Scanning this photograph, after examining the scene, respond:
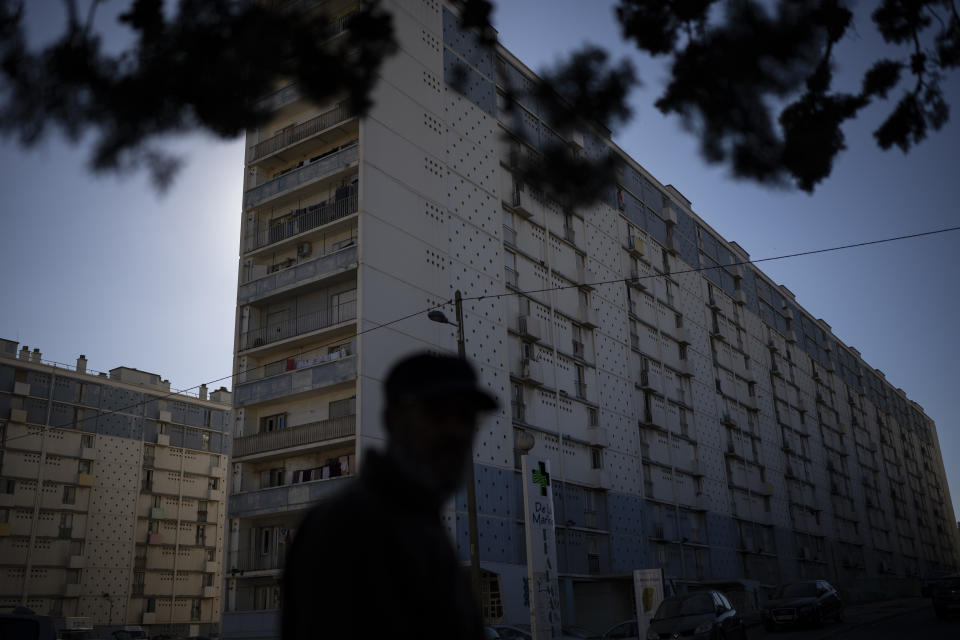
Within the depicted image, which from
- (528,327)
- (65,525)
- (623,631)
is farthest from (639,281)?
(65,525)

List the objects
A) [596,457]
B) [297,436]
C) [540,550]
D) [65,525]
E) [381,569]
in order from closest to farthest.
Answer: [381,569], [540,550], [297,436], [596,457], [65,525]

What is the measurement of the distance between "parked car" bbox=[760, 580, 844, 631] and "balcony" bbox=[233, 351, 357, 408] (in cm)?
1703

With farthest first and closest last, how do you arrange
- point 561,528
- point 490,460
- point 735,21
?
1. point 561,528
2. point 490,460
3. point 735,21

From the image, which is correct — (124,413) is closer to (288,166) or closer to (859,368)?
(288,166)

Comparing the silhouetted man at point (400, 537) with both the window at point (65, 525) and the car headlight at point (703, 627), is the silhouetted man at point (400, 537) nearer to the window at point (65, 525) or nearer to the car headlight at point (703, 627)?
the car headlight at point (703, 627)

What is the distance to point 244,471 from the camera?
34.6 m

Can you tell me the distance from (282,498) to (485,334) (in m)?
10.6

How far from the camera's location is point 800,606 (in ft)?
95.4

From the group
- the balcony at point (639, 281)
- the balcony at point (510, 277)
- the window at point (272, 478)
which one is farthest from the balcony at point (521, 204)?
the window at point (272, 478)

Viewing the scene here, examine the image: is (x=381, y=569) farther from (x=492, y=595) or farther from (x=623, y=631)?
(x=492, y=595)

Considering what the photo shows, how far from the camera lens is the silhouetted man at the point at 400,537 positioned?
1968 mm

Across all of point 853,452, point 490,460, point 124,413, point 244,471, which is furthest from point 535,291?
point 853,452

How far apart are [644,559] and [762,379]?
2838cm

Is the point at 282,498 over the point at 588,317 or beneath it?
beneath
